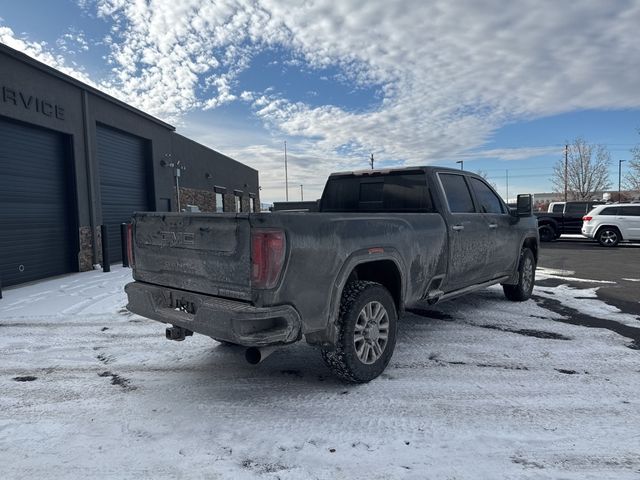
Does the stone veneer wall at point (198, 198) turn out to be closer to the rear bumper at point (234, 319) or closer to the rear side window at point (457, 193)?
the rear side window at point (457, 193)

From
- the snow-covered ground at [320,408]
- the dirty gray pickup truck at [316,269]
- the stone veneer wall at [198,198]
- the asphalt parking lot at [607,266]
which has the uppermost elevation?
the stone veneer wall at [198,198]

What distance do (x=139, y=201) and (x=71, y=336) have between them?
10783 millimetres

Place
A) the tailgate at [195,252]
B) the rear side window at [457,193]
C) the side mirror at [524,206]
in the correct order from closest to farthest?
the tailgate at [195,252], the rear side window at [457,193], the side mirror at [524,206]

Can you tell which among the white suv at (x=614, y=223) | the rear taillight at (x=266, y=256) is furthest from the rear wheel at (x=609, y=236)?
the rear taillight at (x=266, y=256)

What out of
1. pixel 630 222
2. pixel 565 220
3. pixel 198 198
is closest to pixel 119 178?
pixel 198 198

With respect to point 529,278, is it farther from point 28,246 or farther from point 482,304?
point 28,246

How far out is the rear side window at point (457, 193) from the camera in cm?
514

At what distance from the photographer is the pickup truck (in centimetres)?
1938

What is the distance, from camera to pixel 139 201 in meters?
15.4

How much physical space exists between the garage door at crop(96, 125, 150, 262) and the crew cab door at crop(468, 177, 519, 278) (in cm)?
1087

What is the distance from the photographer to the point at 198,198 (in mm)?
22484

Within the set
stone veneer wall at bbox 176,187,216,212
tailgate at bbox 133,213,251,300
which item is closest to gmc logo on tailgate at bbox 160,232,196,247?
tailgate at bbox 133,213,251,300

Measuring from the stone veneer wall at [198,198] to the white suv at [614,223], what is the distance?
1715 cm

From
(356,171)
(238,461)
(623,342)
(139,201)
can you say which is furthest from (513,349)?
(139,201)
